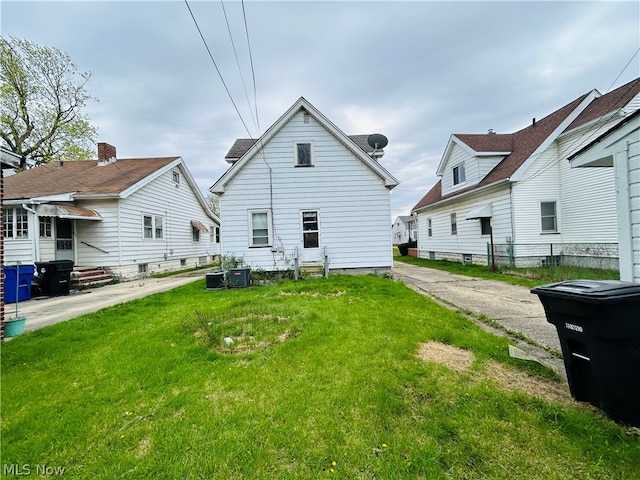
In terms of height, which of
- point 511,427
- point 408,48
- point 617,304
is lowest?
point 511,427

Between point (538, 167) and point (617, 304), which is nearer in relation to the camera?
point (617, 304)

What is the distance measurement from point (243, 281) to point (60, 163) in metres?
15.2

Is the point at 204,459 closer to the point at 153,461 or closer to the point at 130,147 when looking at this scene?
the point at 153,461

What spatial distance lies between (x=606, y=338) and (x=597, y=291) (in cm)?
38

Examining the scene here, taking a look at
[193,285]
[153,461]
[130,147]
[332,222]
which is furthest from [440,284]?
[130,147]

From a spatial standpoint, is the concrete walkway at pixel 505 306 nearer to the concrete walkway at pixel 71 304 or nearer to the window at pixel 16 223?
the concrete walkway at pixel 71 304

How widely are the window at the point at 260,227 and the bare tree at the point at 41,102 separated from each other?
21.4 m

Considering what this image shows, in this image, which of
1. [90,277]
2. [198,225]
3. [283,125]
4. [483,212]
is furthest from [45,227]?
[483,212]

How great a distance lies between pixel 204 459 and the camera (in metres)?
2.19

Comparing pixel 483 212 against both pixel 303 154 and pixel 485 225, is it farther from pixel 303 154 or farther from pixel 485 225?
pixel 303 154

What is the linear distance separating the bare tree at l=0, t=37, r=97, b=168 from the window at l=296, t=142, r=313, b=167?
2187 centimetres

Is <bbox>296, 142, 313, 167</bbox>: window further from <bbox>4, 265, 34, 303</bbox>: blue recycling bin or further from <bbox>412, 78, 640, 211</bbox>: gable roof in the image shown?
<bbox>4, 265, 34, 303</bbox>: blue recycling bin

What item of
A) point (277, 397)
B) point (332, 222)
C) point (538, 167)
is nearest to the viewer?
point (277, 397)

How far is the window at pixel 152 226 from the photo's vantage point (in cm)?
1484
